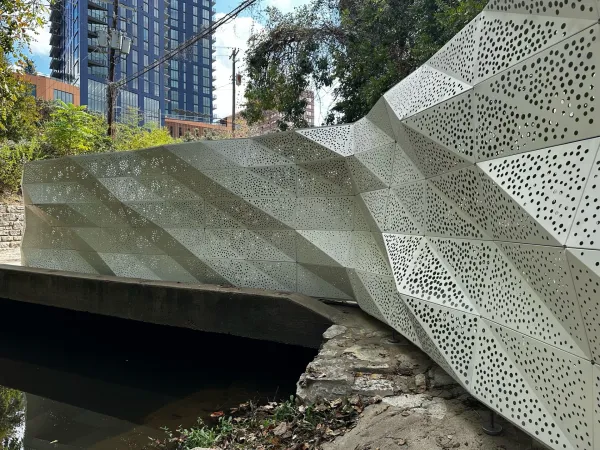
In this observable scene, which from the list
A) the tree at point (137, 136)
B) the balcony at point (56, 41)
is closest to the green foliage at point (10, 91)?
the tree at point (137, 136)

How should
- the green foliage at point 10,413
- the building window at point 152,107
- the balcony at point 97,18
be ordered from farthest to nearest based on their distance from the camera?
the building window at point 152,107
the balcony at point 97,18
the green foliage at point 10,413

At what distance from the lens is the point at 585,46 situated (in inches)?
86.7

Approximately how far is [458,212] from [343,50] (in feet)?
26.6

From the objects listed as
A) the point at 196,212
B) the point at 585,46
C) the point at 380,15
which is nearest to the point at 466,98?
the point at 585,46

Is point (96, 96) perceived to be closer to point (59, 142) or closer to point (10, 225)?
point (10, 225)

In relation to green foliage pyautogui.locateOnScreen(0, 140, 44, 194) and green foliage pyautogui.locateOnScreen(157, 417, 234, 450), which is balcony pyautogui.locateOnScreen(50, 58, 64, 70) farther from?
green foliage pyautogui.locateOnScreen(157, 417, 234, 450)

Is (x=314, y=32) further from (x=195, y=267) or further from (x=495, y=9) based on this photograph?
(x=495, y=9)

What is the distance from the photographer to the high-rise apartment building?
53719mm

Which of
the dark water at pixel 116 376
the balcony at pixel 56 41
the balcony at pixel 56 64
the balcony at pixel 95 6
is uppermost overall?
the balcony at pixel 95 6

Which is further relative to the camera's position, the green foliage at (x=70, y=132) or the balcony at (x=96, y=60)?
the balcony at (x=96, y=60)

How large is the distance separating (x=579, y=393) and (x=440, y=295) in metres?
1.37

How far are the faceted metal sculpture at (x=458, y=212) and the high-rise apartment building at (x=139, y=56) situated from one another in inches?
1168

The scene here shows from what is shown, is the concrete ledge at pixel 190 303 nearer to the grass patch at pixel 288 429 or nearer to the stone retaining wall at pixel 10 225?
the grass patch at pixel 288 429

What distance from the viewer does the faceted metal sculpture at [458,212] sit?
222 cm
